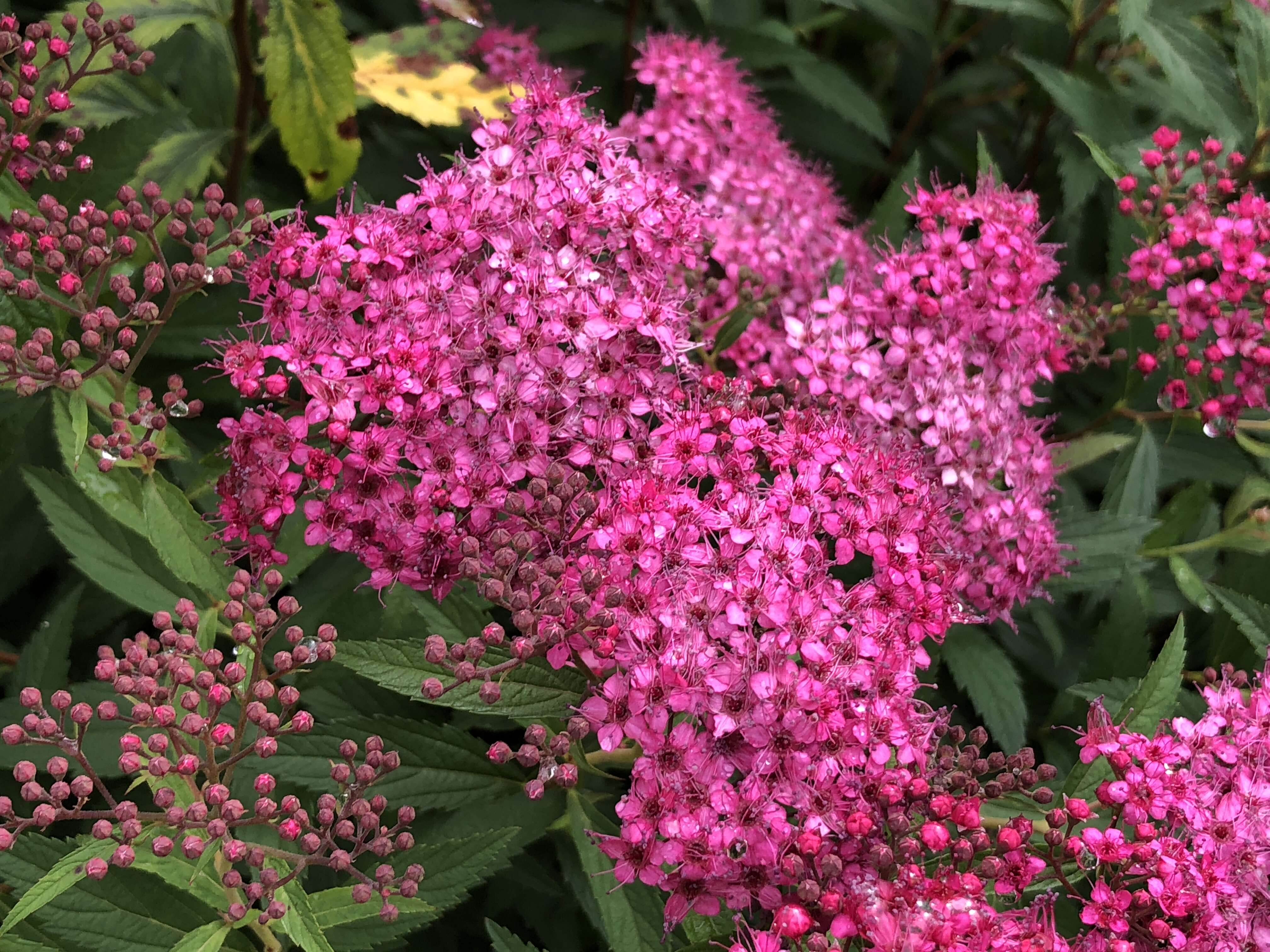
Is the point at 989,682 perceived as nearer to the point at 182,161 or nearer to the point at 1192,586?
the point at 1192,586

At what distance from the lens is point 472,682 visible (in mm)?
→ 1809

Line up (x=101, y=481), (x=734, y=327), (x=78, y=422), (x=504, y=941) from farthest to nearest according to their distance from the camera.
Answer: (x=734, y=327) < (x=101, y=481) < (x=78, y=422) < (x=504, y=941)

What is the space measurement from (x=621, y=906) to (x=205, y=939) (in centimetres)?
68

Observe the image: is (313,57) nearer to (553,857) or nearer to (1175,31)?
(553,857)

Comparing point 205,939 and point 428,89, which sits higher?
point 428,89

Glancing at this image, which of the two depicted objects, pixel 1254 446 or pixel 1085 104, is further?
pixel 1085 104

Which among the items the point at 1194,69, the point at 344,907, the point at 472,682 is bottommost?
the point at 344,907

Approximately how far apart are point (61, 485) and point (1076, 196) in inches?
102

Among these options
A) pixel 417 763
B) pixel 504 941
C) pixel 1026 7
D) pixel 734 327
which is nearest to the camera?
Answer: pixel 504 941

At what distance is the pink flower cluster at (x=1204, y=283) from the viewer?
236 centimetres

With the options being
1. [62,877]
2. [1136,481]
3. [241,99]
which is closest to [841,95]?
[1136,481]

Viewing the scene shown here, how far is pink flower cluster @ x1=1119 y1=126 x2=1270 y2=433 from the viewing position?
236 cm

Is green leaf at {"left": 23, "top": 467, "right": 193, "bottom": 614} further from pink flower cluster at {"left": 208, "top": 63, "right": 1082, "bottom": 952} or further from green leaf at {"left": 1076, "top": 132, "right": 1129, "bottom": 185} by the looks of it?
green leaf at {"left": 1076, "top": 132, "right": 1129, "bottom": 185}

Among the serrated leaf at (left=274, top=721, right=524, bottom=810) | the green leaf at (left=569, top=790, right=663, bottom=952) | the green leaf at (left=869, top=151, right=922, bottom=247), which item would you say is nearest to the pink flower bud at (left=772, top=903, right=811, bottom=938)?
the green leaf at (left=569, top=790, right=663, bottom=952)
